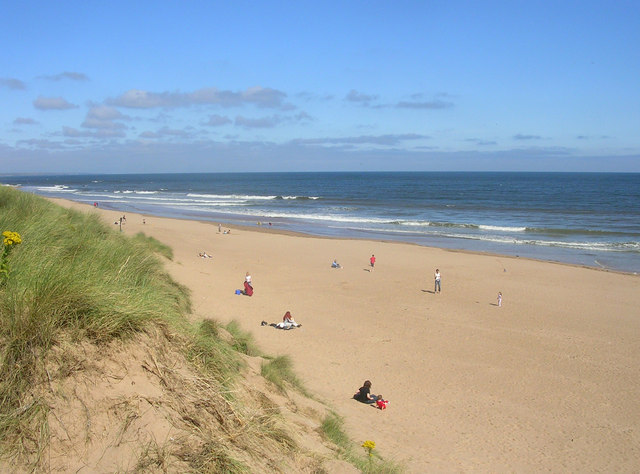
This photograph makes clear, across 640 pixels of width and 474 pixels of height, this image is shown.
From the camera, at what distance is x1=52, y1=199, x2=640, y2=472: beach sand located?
8375mm

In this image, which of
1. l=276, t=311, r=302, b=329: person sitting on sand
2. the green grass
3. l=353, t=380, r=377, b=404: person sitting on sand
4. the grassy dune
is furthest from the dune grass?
l=276, t=311, r=302, b=329: person sitting on sand

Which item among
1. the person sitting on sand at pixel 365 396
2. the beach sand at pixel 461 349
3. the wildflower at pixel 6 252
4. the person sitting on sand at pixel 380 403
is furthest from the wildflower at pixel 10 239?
the person sitting on sand at pixel 380 403

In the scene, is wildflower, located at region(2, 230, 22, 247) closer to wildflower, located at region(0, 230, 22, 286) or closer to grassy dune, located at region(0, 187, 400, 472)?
wildflower, located at region(0, 230, 22, 286)

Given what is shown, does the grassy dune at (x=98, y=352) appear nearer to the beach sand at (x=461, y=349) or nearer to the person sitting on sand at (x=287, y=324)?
the beach sand at (x=461, y=349)

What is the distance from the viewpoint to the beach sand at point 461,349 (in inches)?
330

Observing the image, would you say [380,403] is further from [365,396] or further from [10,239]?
[10,239]

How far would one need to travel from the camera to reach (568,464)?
312 inches

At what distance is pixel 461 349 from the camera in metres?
13.2

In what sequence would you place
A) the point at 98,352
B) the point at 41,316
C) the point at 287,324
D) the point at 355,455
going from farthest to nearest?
the point at 287,324 < the point at 355,455 < the point at 98,352 < the point at 41,316

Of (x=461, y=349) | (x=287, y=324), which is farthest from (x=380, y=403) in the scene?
(x=287, y=324)

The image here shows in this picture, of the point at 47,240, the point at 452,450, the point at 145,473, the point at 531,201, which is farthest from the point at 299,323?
the point at 531,201

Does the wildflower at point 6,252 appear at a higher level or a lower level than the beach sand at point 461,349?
higher

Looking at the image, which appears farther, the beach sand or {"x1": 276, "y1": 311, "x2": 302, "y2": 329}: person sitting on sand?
{"x1": 276, "y1": 311, "x2": 302, "y2": 329}: person sitting on sand

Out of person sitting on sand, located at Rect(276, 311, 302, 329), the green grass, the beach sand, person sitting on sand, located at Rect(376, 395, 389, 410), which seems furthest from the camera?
person sitting on sand, located at Rect(276, 311, 302, 329)
